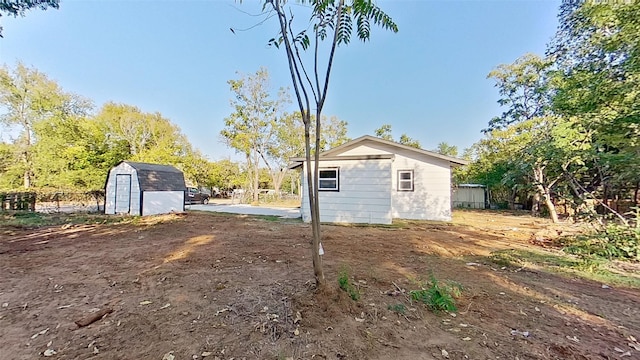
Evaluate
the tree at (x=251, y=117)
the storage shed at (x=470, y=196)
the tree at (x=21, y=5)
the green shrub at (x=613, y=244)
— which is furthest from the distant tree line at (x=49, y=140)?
the green shrub at (x=613, y=244)

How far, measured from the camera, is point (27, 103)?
1964 cm

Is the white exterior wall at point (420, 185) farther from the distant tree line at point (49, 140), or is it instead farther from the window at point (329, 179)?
the distant tree line at point (49, 140)

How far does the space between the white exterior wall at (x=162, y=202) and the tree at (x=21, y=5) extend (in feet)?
25.9

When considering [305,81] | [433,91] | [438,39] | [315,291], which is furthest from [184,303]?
[433,91]

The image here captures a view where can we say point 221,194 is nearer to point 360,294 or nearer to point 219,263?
point 219,263

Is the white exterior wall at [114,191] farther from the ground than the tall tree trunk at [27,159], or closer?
closer

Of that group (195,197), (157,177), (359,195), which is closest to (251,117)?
(195,197)

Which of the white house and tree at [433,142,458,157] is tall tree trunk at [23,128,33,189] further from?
tree at [433,142,458,157]

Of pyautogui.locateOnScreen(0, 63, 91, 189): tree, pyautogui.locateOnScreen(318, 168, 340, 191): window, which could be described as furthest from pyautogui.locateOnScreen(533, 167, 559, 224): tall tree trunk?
pyautogui.locateOnScreen(0, 63, 91, 189): tree

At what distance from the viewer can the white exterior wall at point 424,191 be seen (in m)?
11.3

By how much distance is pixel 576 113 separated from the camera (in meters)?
6.62

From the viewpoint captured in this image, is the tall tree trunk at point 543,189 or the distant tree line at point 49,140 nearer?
the tall tree trunk at point 543,189

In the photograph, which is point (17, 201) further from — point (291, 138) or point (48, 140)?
point (291, 138)

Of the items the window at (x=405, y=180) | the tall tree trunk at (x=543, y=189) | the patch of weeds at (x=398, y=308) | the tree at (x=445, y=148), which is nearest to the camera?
the patch of weeds at (x=398, y=308)
